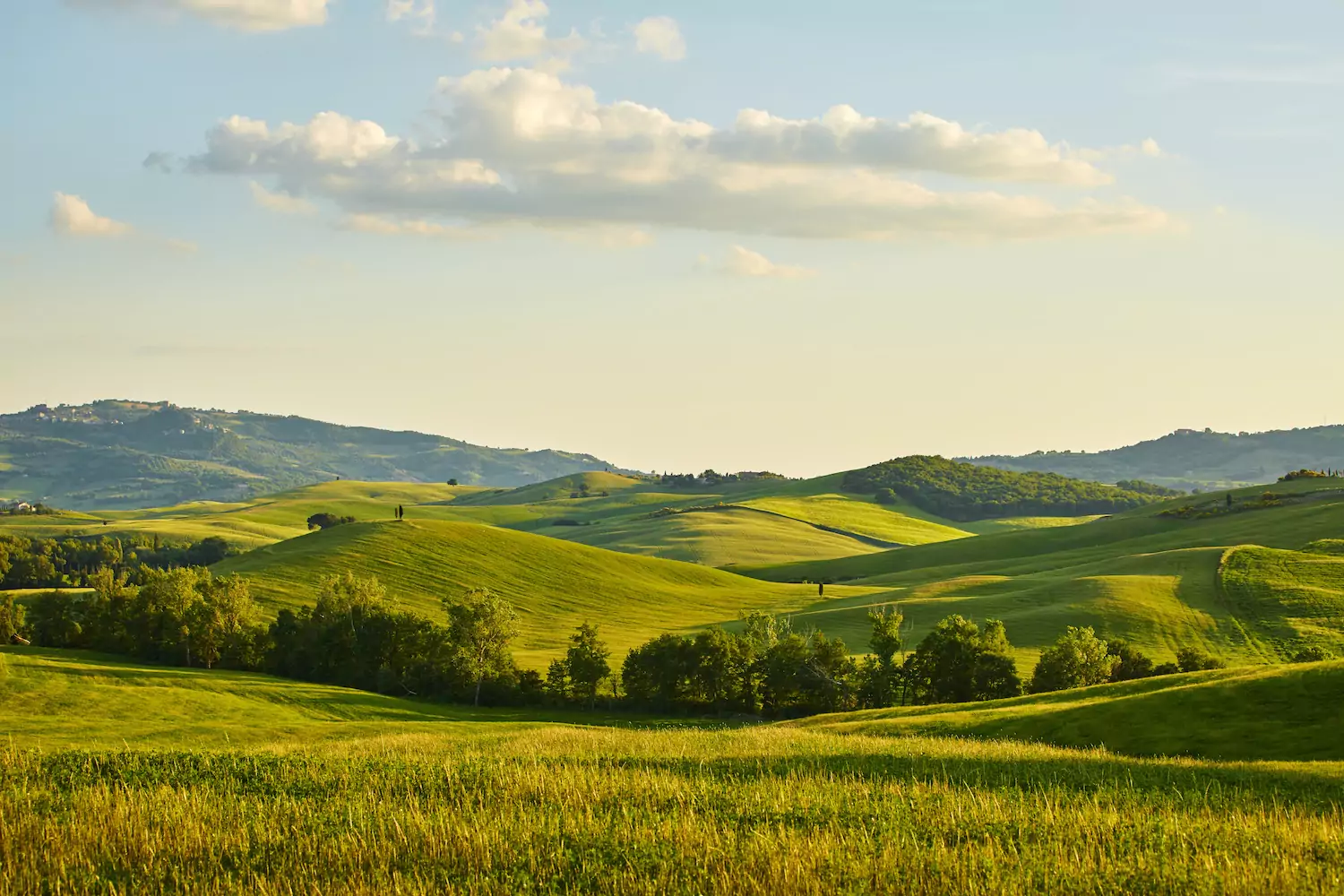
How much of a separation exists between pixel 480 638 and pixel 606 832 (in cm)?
7768

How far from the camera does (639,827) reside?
17.8 m

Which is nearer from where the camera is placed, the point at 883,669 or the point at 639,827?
the point at 639,827

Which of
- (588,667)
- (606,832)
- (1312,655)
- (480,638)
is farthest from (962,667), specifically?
(606,832)

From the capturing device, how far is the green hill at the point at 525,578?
135625mm

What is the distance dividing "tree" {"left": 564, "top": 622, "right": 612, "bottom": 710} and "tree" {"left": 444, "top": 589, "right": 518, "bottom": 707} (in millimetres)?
6324

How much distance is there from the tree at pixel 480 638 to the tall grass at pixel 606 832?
219 ft

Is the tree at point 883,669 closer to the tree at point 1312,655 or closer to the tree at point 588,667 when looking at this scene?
the tree at point 588,667

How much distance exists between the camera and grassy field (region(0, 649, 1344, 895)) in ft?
50.1

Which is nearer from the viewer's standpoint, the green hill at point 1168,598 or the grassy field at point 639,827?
the grassy field at point 639,827

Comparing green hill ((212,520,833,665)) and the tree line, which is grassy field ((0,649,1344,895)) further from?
green hill ((212,520,833,665))

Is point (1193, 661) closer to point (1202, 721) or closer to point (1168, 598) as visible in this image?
point (1168, 598)

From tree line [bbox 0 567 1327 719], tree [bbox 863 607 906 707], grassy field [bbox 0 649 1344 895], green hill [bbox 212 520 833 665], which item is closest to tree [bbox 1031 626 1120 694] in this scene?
tree line [bbox 0 567 1327 719]

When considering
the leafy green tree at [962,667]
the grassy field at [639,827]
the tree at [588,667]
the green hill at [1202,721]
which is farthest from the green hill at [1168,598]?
the grassy field at [639,827]

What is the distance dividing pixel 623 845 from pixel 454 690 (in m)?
79.4
